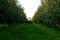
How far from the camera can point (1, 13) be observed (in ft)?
90.2

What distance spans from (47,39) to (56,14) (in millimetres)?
9353

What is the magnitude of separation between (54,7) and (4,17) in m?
6.79

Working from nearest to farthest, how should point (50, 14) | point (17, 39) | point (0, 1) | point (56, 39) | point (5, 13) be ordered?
point (17, 39) → point (56, 39) → point (0, 1) → point (5, 13) → point (50, 14)

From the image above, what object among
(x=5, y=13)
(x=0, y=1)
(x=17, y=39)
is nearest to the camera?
(x=17, y=39)

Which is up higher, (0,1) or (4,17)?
(0,1)

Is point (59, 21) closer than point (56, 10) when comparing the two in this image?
No

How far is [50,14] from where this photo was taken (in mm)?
31094

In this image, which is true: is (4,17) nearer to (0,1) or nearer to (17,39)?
(0,1)

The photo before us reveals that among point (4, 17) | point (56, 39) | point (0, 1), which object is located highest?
point (0, 1)

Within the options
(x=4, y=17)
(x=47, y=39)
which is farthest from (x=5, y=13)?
(x=47, y=39)

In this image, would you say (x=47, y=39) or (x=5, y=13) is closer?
(x=47, y=39)

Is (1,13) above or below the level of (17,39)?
above

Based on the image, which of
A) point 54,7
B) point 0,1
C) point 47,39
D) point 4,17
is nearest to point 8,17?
point 4,17

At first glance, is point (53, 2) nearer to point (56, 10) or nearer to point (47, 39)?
point (56, 10)
